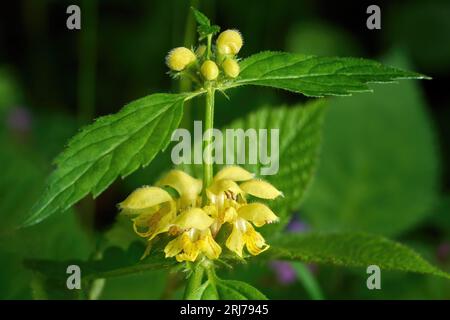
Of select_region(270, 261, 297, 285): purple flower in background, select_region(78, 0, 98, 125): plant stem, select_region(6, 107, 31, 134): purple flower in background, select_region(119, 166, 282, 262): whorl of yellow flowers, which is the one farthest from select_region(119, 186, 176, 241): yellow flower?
select_region(6, 107, 31, 134): purple flower in background

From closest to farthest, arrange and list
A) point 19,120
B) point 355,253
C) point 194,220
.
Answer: point 194,220
point 355,253
point 19,120

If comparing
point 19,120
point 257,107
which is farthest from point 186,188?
point 19,120

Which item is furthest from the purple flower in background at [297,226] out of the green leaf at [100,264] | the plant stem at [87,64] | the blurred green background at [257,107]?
the green leaf at [100,264]

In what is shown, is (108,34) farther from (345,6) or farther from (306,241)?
(306,241)

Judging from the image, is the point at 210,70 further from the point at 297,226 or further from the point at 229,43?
the point at 297,226

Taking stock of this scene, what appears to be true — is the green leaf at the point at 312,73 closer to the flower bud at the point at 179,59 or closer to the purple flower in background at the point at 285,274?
the flower bud at the point at 179,59

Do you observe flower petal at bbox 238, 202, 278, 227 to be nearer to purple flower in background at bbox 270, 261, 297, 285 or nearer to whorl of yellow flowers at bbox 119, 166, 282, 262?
whorl of yellow flowers at bbox 119, 166, 282, 262
